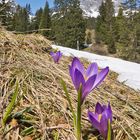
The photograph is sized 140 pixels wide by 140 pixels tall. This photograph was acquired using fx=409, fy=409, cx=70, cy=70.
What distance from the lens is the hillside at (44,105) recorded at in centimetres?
135

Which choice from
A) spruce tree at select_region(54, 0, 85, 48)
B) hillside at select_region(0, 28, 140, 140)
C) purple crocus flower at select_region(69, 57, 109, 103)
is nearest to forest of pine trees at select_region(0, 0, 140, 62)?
spruce tree at select_region(54, 0, 85, 48)

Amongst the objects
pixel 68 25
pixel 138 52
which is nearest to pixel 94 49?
pixel 68 25

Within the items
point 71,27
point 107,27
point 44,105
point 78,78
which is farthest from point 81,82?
point 107,27

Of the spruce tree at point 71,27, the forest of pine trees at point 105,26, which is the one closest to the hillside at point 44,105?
the forest of pine trees at point 105,26

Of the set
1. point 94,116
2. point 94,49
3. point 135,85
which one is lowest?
point 94,49

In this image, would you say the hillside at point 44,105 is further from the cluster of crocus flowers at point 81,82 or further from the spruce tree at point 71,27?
the spruce tree at point 71,27

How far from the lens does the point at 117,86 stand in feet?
7.41

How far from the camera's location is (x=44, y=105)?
4.97 feet

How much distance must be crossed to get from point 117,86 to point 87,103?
670mm

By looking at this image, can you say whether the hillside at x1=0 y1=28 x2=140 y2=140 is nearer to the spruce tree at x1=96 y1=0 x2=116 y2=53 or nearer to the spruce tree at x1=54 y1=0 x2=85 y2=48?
the spruce tree at x1=54 y1=0 x2=85 y2=48

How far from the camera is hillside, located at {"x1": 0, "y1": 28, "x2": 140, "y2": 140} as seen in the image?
1.35 m

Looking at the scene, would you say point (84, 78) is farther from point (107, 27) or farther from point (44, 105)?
point (107, 27)

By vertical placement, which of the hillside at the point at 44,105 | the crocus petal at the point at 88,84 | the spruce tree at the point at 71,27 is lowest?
the spruce tree at the point at 71,27

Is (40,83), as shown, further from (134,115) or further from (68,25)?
(68,25)
